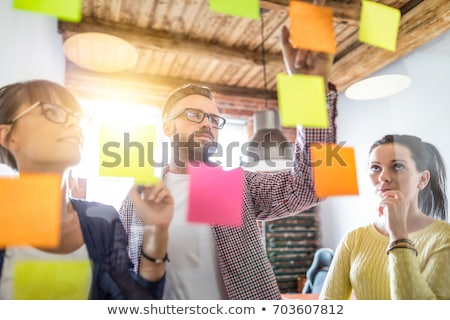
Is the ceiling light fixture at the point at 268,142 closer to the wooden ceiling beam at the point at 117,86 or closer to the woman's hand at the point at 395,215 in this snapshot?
the wooden ceiling beam at the point at 117,86

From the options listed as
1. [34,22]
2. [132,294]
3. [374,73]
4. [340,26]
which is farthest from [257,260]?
[340,26]

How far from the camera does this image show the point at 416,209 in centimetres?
86

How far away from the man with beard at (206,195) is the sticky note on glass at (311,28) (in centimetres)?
2

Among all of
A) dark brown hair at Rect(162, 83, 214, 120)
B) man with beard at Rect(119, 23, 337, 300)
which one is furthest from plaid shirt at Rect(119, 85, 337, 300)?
dark brown hair at Rect(162, 83, 214, 120)

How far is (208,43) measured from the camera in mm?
2113

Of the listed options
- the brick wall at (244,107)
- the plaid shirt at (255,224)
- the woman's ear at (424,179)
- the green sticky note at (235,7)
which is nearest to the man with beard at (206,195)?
the plaid shirt at (255,224)

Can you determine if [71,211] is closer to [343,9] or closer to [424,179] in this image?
[424,179]

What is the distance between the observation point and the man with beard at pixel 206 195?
68cm

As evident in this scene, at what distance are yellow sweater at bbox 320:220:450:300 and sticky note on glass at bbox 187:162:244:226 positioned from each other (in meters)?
0.33

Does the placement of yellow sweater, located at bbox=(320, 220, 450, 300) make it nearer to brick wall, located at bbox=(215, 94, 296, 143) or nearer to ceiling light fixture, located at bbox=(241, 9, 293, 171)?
ceiling light fixture, located at bbox=(241, 9, 293, 171)

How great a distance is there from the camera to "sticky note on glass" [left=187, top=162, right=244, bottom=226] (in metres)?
0.68

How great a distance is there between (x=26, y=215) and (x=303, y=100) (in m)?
0.58

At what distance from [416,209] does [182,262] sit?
597mm

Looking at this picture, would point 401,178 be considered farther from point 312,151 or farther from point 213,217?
point 213,217
